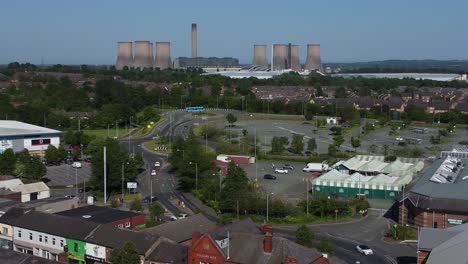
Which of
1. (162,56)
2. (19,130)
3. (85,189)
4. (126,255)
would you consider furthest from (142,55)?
(126,255)

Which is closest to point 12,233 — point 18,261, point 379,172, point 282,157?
point 18,261

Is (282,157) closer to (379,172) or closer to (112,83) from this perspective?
(379,172)

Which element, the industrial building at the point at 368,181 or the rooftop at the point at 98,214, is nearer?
the rooftop at the point at 98,214

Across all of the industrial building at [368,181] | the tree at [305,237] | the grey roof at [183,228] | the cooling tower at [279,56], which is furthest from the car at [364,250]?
the cooling tower at [279,56]

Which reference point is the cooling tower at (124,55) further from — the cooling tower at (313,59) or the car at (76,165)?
the car at (76,165)

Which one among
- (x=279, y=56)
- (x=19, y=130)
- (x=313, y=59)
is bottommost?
(x=19, y=130)

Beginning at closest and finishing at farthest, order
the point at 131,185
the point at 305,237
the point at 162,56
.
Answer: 1. the point at 305,237
2. the point at 131,185
3. the point at 162,56

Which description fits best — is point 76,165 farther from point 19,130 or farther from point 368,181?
point 368,181
